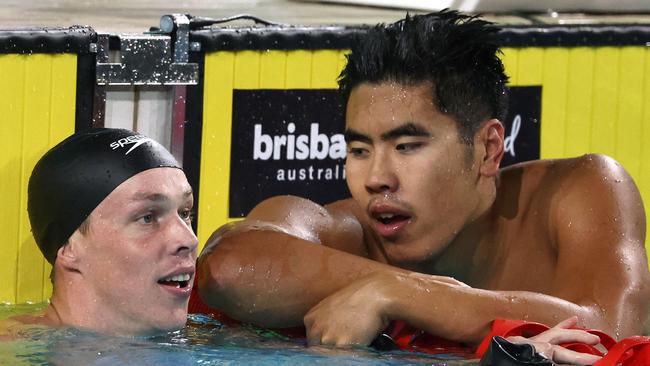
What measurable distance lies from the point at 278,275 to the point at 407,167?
1.31 ft

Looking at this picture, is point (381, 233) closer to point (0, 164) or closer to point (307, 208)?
point (307, 208)

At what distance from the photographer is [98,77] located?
3.53m

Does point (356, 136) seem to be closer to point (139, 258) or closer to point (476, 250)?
point (476, 250)

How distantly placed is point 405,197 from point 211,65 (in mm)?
1176

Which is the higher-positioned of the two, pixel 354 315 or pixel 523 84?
pixel 523 84

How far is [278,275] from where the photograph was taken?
106 inches

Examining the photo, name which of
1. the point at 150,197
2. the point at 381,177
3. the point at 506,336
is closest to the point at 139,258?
the point at 150,197

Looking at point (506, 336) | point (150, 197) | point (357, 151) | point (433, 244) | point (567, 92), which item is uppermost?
point (567, 92)

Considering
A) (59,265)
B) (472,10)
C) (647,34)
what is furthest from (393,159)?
(472,10)

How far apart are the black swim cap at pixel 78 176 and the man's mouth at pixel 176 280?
0.23 meters

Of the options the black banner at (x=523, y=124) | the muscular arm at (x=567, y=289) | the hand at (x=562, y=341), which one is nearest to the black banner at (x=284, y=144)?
the black banner at (x=523, y=124)

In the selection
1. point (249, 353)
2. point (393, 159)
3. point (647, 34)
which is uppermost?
point (647, 34)

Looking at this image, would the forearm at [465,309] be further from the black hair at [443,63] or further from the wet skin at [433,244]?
the black hair at [443,63]

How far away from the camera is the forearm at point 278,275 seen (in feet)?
8.82
